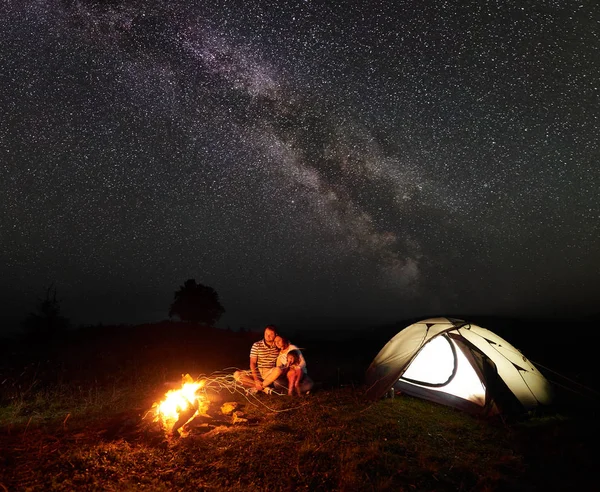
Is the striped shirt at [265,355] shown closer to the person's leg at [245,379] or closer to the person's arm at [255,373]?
the person's arm at [255,373]

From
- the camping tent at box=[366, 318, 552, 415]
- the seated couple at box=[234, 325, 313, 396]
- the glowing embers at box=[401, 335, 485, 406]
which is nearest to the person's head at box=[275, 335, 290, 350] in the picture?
the seated couple at box=[234, 325, 313, 396]

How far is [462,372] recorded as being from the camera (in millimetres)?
8656

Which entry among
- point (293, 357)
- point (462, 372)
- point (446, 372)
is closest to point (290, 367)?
point (293, 357)

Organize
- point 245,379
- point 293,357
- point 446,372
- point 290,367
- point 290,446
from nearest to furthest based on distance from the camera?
point 290,446, point 293,357, point 290,367, point 245,379, point 446,372

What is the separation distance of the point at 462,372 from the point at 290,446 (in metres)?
4.87

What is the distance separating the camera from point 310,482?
4.75m

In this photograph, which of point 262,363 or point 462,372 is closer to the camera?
point 262,363

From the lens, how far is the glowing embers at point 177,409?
614 cm

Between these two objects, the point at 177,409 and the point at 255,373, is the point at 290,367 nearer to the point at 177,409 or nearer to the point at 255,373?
the point at 255,373

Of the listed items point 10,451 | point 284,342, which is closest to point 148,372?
point 284,342

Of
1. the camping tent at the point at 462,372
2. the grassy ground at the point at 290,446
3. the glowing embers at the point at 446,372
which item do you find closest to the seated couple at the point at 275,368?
the grassy ground at the point at 290,446

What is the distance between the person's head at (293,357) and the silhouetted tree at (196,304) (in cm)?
2884

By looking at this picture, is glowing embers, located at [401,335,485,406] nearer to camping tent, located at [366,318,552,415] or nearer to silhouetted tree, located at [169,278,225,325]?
camping tent, located at [366,318,552,415]

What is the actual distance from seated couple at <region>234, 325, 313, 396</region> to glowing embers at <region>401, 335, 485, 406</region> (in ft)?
8.66
